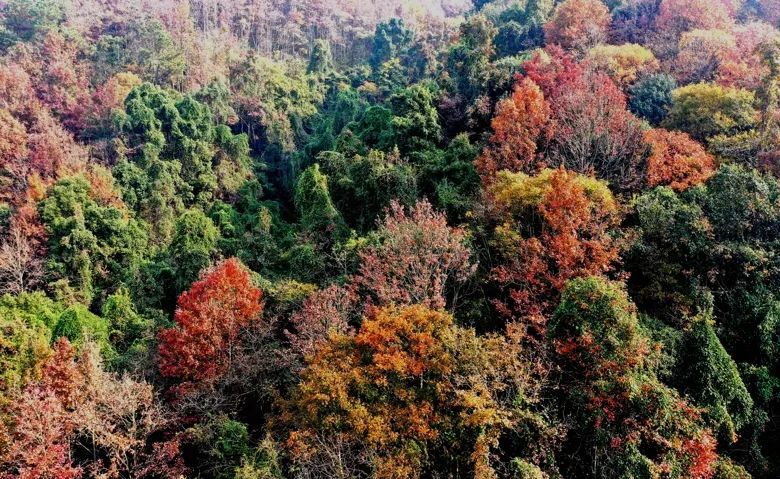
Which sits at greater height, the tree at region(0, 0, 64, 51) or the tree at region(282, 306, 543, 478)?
the tree at region(282, 306, 543, 478)

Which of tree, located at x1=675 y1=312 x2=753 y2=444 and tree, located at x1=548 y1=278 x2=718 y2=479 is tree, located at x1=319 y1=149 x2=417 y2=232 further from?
tree, located at x1=675 y1=312 x2=753 y2=444

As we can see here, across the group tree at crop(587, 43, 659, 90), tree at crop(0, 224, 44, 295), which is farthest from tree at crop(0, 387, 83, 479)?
tree at crop(587, 43, 659, 90)

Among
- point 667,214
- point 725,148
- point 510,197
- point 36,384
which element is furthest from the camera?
A: point 725,148

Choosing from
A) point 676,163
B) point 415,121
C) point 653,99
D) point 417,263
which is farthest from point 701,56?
point 417,263

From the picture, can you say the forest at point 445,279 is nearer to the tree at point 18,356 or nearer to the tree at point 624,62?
the tree at point 18,356

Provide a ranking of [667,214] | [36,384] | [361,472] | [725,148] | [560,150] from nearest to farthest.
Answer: [361,472]
[36,384]
[667,214]
[725,148]
[560,150]

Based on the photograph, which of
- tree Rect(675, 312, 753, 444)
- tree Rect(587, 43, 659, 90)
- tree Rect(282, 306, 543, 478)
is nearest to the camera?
tree Rect(282, 306, 543, 478)

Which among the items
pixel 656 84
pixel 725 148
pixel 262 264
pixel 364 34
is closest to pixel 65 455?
pixel 262 264

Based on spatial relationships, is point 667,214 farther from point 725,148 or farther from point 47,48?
point 47,48
